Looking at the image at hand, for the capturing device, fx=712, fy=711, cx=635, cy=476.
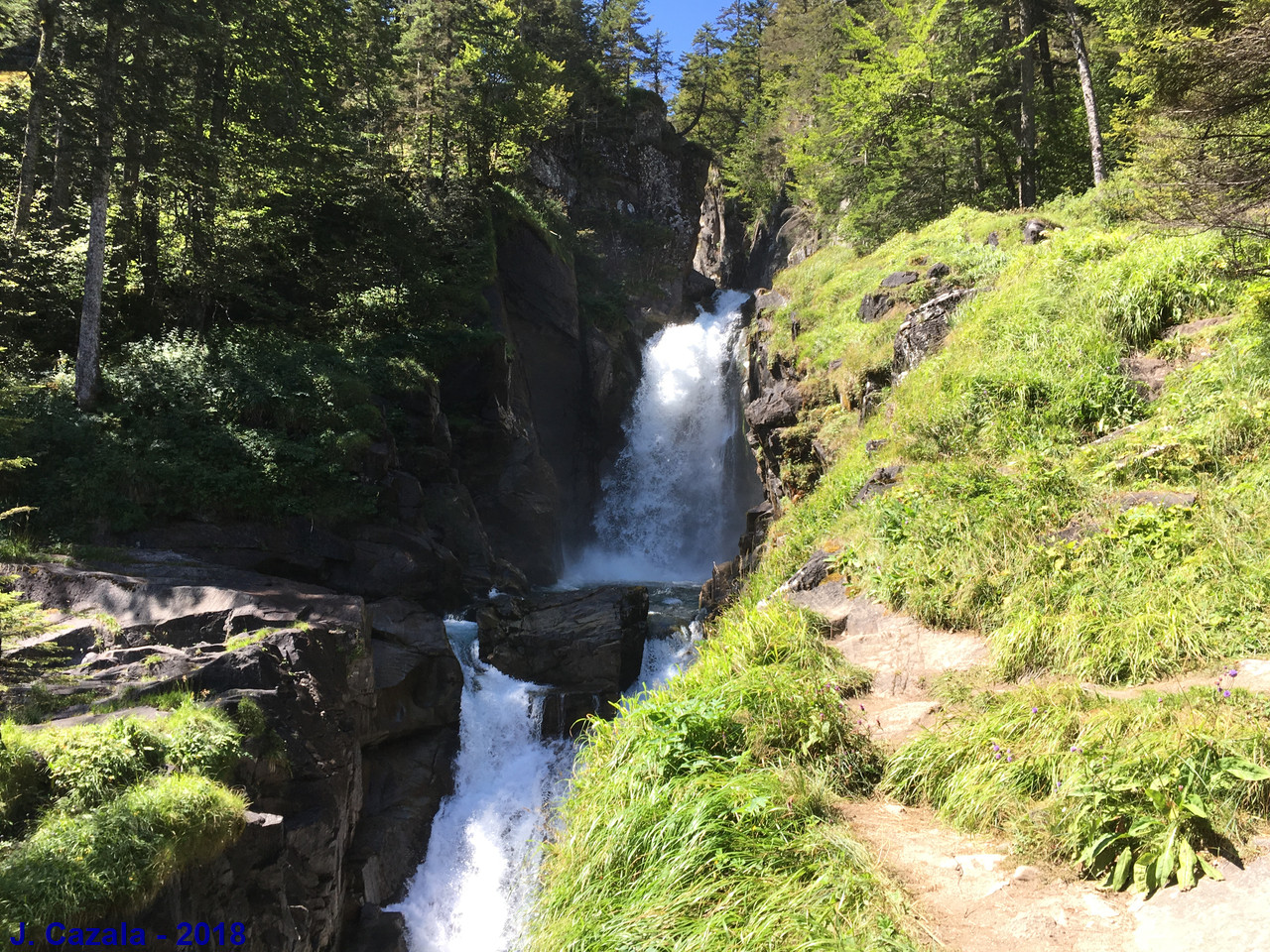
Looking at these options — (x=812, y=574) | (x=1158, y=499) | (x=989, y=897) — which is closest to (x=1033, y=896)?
(x=989, y=897)

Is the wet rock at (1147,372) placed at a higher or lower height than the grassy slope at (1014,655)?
higher

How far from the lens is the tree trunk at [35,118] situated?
519 inches

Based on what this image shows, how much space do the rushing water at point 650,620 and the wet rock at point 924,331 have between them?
627 centimetres

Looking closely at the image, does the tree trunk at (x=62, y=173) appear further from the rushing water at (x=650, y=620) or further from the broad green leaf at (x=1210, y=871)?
the broad green leaf at (x=1210, y=871)

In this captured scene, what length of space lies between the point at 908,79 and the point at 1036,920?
21.2m

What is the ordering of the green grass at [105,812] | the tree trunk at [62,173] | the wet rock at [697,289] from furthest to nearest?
the wet rock at [697,289] → the tree trunk at [62,173] → the green grass at [105,812]

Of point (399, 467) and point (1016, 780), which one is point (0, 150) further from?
point (1016, 780)

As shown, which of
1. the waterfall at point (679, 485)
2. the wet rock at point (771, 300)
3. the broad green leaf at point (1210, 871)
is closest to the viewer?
the broad green leaf at point (1210, 871)

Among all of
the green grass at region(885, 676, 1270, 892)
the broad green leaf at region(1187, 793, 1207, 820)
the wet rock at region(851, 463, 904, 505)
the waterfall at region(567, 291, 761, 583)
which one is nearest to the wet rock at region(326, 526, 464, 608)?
the wet rock at region(851, 463, 904, 505)

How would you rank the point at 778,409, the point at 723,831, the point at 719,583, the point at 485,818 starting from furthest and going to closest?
the point at 778,409 < the point at 719,583 < the point at 485,818 < the point at 723,831

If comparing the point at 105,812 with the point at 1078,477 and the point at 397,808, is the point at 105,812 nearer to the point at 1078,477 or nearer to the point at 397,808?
the point at 397,808

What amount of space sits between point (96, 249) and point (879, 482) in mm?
14086

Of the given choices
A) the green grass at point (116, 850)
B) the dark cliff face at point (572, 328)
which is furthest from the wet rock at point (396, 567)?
the green grass at point (116, 850)

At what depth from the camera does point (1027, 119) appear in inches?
704
